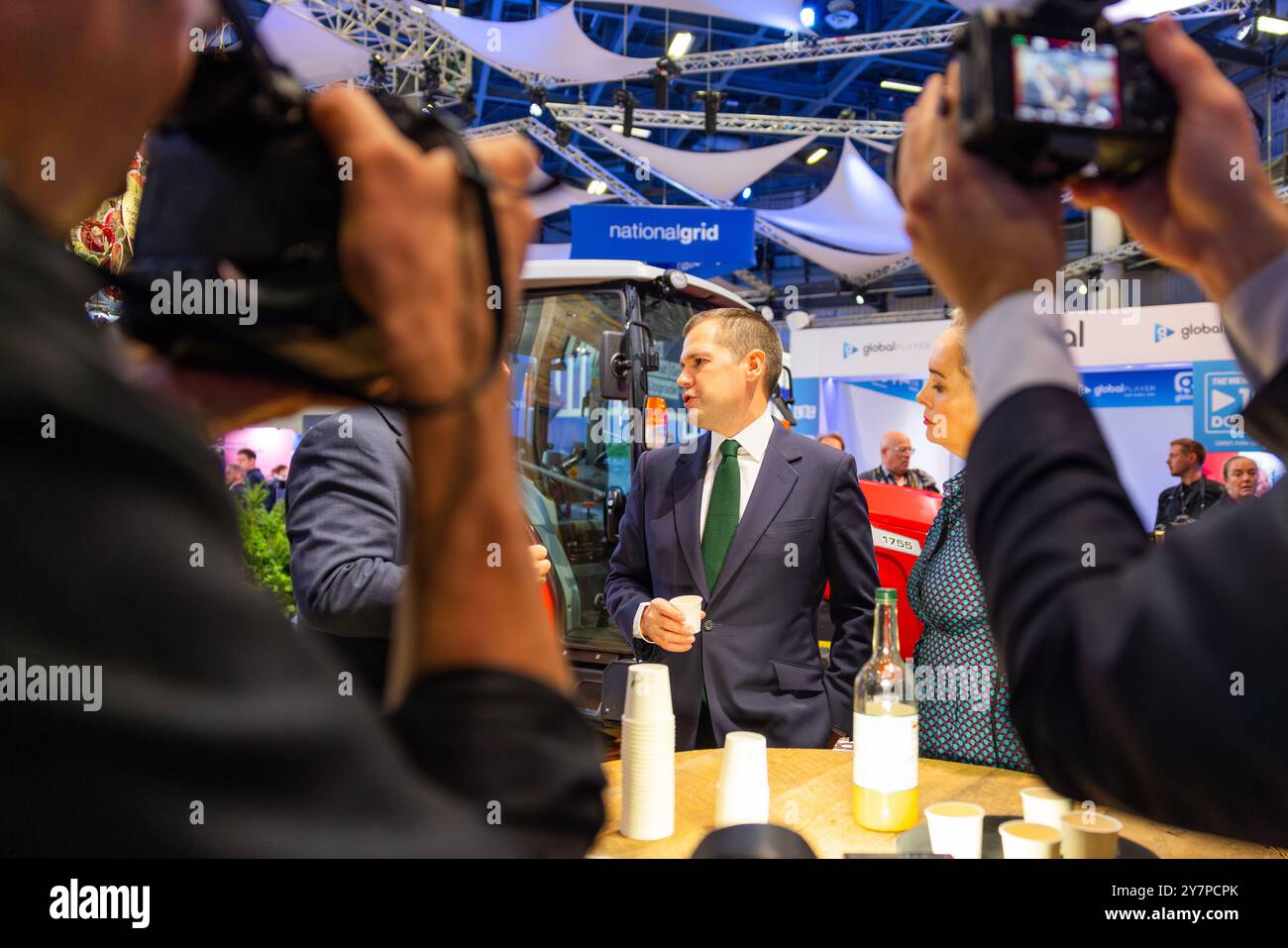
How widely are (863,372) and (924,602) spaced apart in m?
9.22

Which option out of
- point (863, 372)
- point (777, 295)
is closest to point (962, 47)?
point (863, 372)

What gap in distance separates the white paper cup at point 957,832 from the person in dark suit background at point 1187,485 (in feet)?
22.3

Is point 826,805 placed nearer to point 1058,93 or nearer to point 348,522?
point 348,522

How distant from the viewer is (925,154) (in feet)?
2.15

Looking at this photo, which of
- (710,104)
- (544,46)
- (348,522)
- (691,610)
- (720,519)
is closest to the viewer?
(348,522)

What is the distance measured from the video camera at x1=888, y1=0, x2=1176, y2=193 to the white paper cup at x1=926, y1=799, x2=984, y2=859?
932 millimetres

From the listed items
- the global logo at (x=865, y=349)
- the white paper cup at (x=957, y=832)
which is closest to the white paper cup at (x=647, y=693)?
the white paper cup at (x=957, y=832)

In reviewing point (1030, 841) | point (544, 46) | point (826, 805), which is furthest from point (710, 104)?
point (1030, 841)

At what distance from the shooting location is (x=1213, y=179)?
654 millimetres

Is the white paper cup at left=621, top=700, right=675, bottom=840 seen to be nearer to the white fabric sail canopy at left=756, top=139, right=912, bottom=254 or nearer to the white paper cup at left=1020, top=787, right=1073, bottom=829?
the white paper cup at left=1020, top=787, right=1073, bottom=829

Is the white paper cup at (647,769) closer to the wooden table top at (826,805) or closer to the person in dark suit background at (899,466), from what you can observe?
the wooden table top at (826,805)

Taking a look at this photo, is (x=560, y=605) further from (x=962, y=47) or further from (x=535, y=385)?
(x=962, y=47)

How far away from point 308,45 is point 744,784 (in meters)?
8.85

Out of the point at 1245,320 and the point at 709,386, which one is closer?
the point at 1245,320
